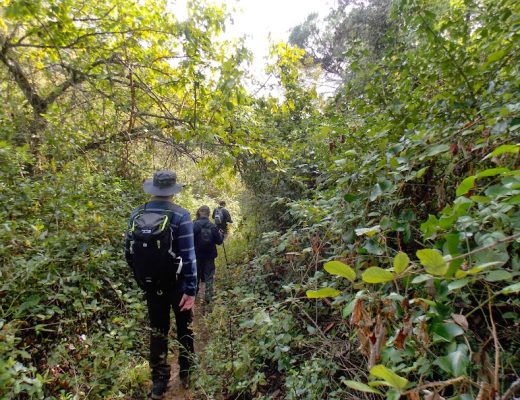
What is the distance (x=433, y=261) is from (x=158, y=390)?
335 centimetres

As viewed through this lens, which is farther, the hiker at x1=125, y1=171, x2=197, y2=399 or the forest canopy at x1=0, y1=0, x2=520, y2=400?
the hiker at x1=125, y1=171, x2=197, y2=399

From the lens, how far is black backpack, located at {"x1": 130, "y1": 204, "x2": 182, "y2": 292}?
3.05 metres

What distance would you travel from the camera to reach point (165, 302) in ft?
11.2

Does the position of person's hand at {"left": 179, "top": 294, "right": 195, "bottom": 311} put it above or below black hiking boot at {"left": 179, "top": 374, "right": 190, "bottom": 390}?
above

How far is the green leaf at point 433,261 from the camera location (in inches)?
31.9

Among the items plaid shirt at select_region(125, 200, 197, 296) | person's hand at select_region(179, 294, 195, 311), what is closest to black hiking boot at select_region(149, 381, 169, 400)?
person's hand at select_region(179, 294, 195, 311)

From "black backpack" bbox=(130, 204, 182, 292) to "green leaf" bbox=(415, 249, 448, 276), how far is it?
2614 millimetres

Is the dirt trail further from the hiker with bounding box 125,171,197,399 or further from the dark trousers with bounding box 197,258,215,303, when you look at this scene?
the dark trousers with bounding box 197,258,215,303

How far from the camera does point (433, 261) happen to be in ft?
2.69

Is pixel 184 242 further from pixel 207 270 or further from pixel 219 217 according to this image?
pixel 219 217

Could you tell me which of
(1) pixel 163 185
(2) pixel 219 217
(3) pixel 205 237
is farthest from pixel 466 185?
(2) pixel 219 217

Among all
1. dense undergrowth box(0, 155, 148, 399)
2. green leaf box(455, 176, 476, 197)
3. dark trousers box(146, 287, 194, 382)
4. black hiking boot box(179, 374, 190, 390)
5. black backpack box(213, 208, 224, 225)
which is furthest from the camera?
black backpack box(213, 208, 224, 225)

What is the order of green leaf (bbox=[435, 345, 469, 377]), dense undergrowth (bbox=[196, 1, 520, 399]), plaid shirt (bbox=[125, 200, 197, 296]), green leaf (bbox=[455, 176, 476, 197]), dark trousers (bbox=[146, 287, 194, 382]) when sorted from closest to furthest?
1. green leaf (bbox=[435, 345, 469, 377])
2. dense undergrowth (bbox=[196, 1, 520, 399])
3. green leaf (bbox=[455, 176, 476, 197])
4. plaid shirt (bbox=[125, 200, 197, 296])
5. dark trousers (bbox=[146, 287, 194, 382])

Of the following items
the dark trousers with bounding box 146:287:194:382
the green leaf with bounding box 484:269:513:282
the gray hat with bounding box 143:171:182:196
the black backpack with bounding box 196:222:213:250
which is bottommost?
the dark trousers with bounding box 146:287:194:382
